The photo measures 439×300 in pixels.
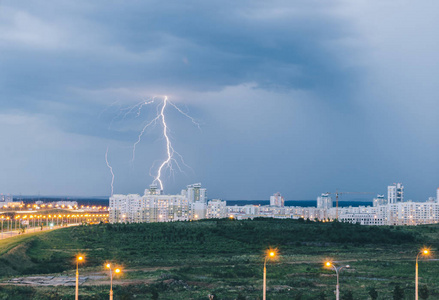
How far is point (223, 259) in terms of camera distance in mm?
80188

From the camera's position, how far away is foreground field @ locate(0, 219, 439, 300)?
51.5 meters

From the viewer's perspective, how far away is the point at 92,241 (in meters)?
99.6

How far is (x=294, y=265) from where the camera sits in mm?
73750

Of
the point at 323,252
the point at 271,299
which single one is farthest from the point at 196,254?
the point at 271,299

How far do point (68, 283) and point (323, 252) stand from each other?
5191 centimetres

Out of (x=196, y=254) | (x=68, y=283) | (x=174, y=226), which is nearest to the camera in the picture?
(x=68, y=283)

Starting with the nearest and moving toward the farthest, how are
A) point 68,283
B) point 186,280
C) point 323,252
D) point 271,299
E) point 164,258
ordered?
point 271,299, point 68,283, point 186,280, point 164,258, point 323,252

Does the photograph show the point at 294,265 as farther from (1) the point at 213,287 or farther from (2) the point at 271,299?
(2) the point at 271,299

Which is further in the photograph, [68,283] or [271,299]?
[68,283]

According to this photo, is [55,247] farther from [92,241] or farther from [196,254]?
[196,254]

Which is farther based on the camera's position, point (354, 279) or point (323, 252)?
point (323, 252)

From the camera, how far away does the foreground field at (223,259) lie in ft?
169

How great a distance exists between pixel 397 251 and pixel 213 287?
5332 centimetres

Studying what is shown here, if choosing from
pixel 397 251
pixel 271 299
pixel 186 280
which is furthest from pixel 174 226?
pixel 271 299
